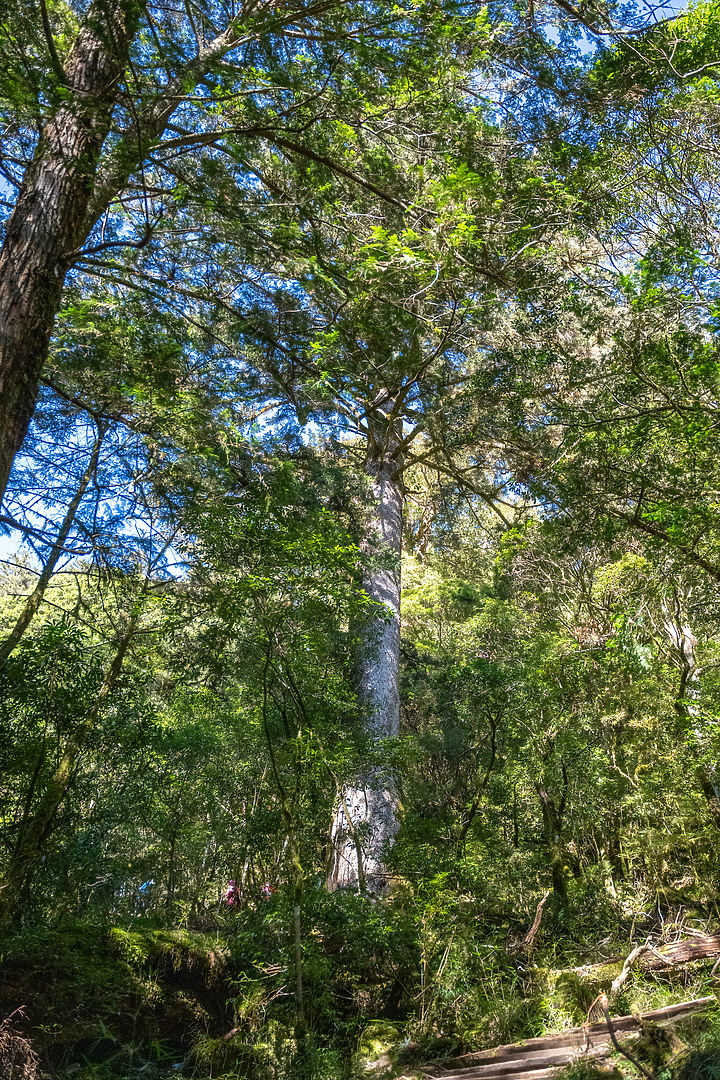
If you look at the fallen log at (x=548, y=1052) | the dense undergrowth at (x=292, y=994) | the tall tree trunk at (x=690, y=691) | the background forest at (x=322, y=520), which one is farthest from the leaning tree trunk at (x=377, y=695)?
the tall tree trunk at (x=690, y=691)

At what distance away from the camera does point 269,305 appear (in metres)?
6.61

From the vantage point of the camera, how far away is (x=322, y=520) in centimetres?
629

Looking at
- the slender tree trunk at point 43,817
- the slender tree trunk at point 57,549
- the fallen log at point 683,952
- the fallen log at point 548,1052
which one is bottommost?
the fallen log at point 548,1052

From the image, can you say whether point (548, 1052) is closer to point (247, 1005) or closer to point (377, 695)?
point (247, 1005)

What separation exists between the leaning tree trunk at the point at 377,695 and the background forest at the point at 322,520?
0.29 feet

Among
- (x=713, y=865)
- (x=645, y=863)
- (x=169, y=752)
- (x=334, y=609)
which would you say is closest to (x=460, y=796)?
(x=645, y=863)

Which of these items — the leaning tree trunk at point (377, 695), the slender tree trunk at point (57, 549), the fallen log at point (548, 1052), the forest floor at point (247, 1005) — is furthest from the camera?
the leaning tree trunk at point (377, 695)

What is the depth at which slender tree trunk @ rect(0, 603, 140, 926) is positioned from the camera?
533 cm

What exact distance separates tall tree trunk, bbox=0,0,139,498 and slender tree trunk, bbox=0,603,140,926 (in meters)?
2.63

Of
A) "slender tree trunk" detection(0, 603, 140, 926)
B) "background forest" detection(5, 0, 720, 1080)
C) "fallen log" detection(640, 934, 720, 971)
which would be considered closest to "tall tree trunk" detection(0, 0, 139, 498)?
"background forest" detection(5, 0, 720, 1080)

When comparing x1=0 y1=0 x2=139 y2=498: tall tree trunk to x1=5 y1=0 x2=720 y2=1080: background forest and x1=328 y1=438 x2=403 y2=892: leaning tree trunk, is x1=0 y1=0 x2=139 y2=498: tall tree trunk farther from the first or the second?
x1=328 y1=438 x2=403 y2=892: leaning tree trunk

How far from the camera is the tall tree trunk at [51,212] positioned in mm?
3877

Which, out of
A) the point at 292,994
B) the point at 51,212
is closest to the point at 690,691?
the point at 292,994

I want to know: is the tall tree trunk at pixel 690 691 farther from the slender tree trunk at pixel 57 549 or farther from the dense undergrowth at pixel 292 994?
the slender tree trunk at pixel 57 549
